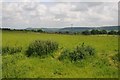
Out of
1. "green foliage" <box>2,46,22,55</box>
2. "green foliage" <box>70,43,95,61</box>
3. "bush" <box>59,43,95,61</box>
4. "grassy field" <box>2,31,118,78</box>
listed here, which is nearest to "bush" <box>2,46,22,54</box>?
"green foliage" <box>2,46,22,55</box>

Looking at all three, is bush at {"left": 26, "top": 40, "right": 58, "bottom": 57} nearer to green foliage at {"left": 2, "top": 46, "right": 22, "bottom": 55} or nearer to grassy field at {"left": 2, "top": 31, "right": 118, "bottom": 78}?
grassy field at {"left": 2, "top": 31, "right": 118, "bottom": 78}

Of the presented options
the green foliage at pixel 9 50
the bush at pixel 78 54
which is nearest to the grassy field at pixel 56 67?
the bush at pixel 78 54

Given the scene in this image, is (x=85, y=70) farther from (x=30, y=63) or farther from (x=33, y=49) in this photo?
(x=33, y=49)

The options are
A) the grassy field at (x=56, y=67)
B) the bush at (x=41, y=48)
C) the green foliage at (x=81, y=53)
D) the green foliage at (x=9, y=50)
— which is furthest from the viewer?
the green foliage at (x=9, y=50)

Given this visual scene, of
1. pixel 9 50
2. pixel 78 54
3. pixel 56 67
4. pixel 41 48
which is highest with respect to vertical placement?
pixel 41 48

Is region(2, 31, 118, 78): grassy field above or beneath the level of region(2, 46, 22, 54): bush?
beneath

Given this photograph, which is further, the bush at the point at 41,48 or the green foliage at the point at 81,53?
the bush at the point at 41,48

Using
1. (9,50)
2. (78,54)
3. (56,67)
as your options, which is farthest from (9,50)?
(78,54)

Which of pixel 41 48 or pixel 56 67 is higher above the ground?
pixel 41 48

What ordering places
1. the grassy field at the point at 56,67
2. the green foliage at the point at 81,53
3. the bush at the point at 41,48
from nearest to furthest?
the grassy field at the point at 56,67
the green foliage at the point at 81,53
the bush at the point at 41,48

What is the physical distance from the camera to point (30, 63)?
60.3 feet

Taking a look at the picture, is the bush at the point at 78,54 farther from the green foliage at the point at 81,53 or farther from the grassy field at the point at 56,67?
the grassy field at the point at 56,67

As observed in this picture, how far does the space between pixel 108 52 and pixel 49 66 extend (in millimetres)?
5912

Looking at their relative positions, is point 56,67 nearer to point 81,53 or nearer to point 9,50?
point 81,53
